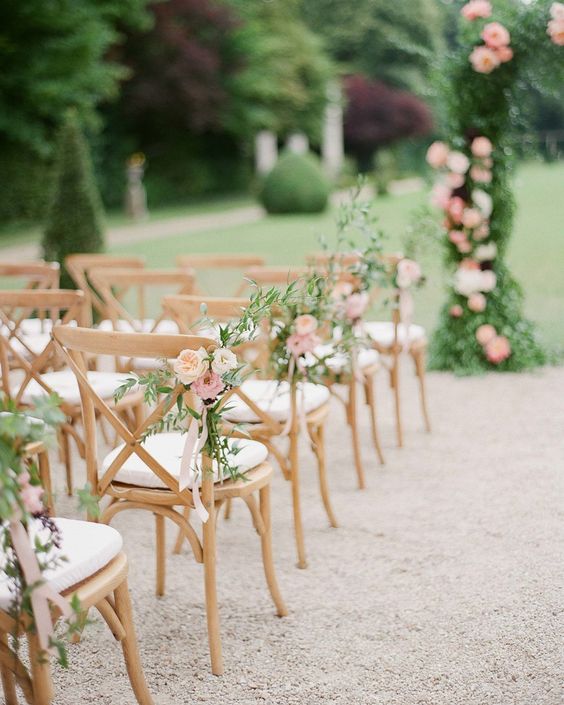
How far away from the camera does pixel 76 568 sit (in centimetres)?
234

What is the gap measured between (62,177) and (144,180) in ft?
63.1

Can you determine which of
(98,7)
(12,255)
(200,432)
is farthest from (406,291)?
(98,7)

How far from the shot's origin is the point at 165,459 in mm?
3078

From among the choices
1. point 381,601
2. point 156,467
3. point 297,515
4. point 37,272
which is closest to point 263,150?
point 37,272

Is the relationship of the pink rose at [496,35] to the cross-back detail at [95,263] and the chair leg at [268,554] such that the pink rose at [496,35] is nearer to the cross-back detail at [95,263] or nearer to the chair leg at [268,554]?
the cross-back detail at [95,263]

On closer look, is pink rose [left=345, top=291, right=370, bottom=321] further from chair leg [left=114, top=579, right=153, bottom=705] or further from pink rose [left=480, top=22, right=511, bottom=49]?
pink rose [left=480, top=22, right=511, bottom=49]

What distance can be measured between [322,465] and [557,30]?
3.81 m

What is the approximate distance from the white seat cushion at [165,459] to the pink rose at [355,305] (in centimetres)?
120

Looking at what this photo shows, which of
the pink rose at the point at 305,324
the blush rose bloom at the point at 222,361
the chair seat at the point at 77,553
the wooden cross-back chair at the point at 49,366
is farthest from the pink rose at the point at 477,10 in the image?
the chair seat at the point at 77,553

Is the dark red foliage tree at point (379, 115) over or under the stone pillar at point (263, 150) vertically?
over

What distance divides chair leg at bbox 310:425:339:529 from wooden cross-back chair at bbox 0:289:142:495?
83cm

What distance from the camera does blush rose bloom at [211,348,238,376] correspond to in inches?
105

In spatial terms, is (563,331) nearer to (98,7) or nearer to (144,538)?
(144,538)

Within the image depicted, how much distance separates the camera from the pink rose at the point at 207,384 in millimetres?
2670
